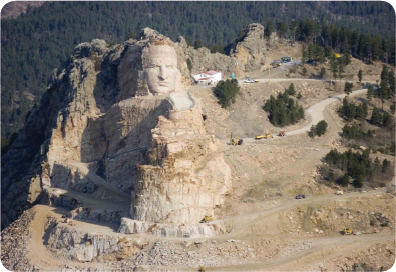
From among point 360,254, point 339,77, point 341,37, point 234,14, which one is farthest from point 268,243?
point 234,14

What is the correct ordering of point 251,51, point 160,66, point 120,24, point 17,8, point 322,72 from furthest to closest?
point 17,8, point 120,24, point 251,51, point 322,72, point 160,66

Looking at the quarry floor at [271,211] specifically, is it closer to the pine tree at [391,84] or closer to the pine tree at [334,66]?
the pine tree at [334,66]

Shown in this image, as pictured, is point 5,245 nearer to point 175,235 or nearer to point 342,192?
point 175,235

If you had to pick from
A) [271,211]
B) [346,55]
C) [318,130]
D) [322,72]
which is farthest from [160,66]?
[346,55]

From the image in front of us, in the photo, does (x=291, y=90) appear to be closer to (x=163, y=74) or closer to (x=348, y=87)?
(x=348, y=87)

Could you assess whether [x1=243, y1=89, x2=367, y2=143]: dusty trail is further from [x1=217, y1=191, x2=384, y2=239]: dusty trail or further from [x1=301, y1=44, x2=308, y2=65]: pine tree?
[x1=217, y1=191, x2=384, y2=239]: dusty trail

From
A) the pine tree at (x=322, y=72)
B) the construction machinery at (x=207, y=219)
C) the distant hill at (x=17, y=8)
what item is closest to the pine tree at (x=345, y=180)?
the construction machinery at (x=207, y=219)

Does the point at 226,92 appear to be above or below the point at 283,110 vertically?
above
